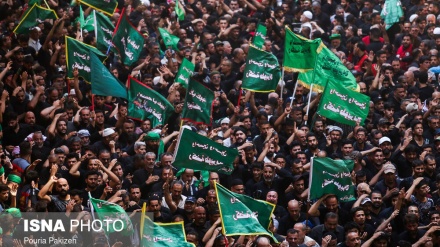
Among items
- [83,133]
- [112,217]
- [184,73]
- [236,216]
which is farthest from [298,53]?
[112,217]

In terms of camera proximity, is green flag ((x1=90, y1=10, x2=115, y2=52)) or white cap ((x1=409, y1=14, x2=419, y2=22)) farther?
white cap ((x1=409, y1=14, x2=419, y2=22))

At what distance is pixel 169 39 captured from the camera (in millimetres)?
23297

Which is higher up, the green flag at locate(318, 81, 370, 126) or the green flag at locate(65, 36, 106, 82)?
the green flag at locate(65, 36, 106, 82)

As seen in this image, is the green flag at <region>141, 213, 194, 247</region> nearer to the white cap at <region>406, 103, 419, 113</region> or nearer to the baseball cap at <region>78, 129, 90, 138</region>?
the baseball cap at <region>78, 129, 90, 138</region>

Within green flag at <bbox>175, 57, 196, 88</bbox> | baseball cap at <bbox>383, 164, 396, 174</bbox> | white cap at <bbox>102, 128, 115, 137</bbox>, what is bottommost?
baseball cap at <bbox>383, 164, 396, 174</bbox>

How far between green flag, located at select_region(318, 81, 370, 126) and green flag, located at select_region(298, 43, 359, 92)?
19.8 inches

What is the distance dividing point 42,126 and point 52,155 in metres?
1.78

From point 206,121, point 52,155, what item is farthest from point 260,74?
point 52,155

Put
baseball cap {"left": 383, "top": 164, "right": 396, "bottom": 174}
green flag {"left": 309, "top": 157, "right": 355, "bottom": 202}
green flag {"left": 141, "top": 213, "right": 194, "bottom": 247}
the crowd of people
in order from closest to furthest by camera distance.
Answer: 1. green flag {"left": 141, "top": 213, "right": 194, "bottom": 247}
2. the crowd of people
3. green flag {"left": 309, "top": 157, "right": 355, "bottom": 202}
4. baseball cap {"left": 383, "top": 164, "right": 396, "bottom": 174}

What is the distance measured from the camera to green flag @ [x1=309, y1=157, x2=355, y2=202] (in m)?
17.9

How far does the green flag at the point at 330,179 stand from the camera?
1788 centimetres

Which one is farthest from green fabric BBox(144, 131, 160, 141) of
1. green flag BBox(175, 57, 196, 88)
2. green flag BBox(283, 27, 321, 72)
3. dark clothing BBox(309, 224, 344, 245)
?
green flag BBox(283, 27, 321, 72)

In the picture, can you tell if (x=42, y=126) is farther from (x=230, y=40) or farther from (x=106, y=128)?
(x=230, y=40)

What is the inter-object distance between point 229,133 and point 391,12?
6.62m
